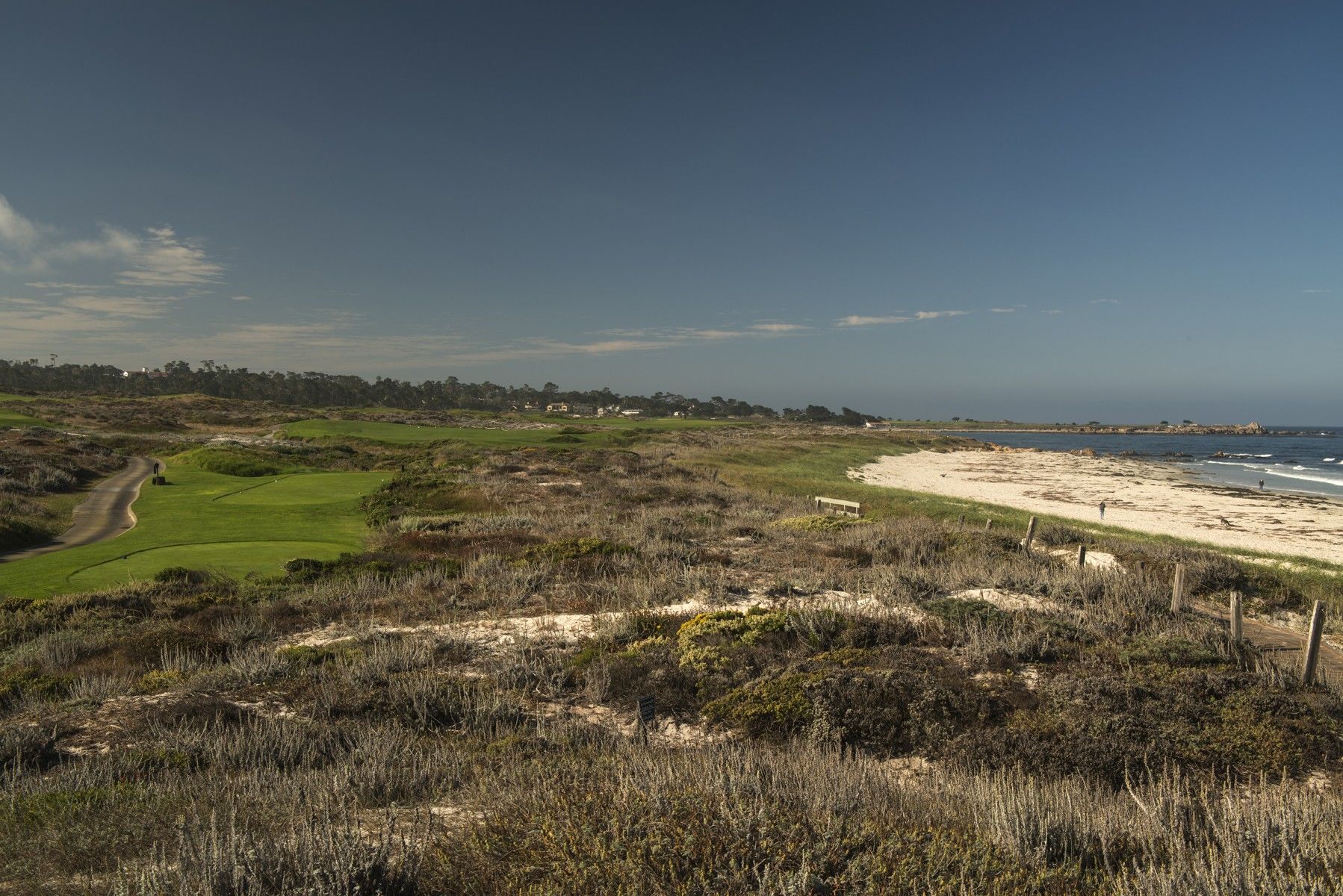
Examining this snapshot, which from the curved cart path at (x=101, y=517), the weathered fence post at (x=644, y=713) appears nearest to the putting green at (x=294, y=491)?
the curved cart path at (x=101, y=517)

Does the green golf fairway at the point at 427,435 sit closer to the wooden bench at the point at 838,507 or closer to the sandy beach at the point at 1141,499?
the sandy beach at the point at 1141,499

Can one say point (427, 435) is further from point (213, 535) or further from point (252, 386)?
point (252, 386)

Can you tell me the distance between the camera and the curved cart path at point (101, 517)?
16281 millimetres

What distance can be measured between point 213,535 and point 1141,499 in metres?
51.1

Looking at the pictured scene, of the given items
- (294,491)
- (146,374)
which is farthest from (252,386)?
(294,491)

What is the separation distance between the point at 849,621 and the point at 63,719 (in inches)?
392

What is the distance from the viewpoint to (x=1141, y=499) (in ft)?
146

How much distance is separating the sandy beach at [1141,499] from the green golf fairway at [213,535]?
31.2 m

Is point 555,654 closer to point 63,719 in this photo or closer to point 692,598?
point 692,598

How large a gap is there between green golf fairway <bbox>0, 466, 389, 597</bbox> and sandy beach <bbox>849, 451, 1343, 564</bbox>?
31240 millimetres

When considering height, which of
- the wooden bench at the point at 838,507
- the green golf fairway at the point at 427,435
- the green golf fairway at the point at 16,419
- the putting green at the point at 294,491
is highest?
the green golf fairway at the point at 16,419

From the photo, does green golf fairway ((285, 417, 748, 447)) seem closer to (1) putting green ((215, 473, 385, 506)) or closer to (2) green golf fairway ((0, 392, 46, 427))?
(2) green golf fairway ((0, 392, 46, 427))

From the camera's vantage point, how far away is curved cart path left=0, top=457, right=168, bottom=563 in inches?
641

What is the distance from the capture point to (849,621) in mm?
10703
